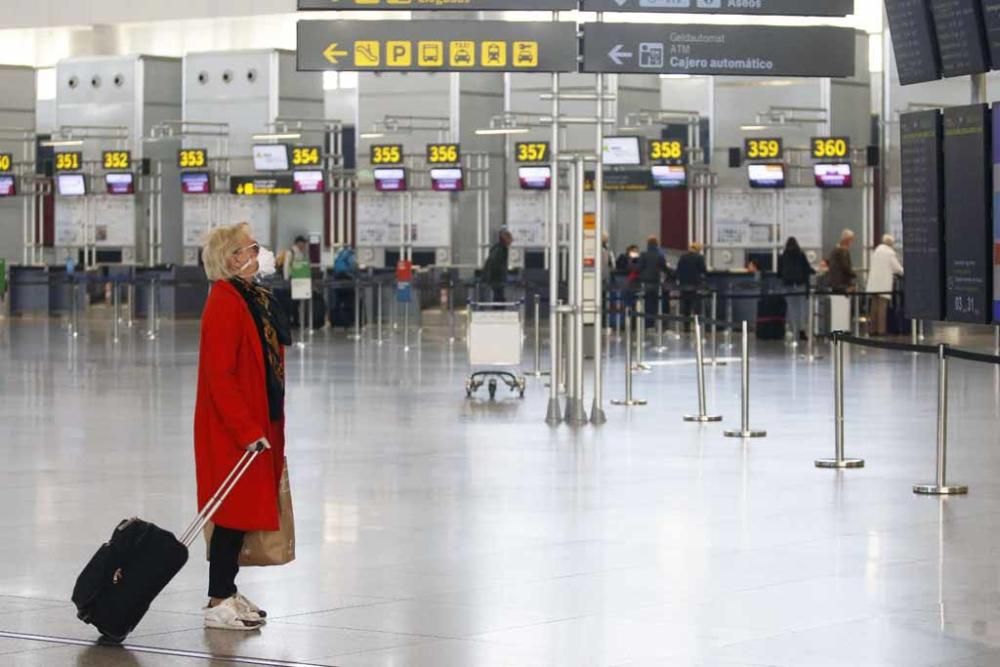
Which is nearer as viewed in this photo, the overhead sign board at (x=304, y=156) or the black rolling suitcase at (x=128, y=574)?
the black rolling suitcase at (x=128, y=574)

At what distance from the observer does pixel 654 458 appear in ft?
47.3

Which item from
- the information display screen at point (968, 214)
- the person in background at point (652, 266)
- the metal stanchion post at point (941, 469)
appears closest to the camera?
the information display screen at point (968, 214)

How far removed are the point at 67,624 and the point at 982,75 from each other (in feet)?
21.1

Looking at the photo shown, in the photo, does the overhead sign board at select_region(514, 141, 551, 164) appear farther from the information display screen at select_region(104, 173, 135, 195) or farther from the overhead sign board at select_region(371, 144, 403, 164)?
the information display screen at select_region(104, 173, 135, 195)

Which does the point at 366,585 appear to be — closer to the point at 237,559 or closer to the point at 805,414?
the point at 237,559

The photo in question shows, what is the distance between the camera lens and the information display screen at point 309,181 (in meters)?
39.7

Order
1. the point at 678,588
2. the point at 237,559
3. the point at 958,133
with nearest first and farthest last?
the point at 237,559
the point at 678,588
the point at 958,133

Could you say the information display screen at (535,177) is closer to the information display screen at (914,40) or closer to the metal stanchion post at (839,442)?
the metal stanchion post at (839,442)

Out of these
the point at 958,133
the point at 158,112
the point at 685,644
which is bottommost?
the point at 685,644

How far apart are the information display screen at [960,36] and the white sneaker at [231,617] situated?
5.53 meters

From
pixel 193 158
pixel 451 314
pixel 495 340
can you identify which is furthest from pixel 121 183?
pixel 495 340

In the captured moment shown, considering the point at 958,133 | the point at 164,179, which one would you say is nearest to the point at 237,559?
the point at 958,133

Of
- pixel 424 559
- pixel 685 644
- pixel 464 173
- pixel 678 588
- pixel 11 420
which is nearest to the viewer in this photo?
pixel 685 644

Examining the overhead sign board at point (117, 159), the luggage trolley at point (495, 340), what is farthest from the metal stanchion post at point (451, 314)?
the luggage trolley at point (495, 340)
